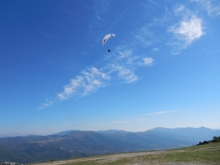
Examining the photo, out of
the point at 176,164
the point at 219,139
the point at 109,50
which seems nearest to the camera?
the point at 176,164

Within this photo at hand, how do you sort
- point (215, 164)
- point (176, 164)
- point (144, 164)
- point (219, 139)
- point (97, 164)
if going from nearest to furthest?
point (215, 164) < point (176, 164) < point (144, 164) < point (97, 164) < point (219, 139)

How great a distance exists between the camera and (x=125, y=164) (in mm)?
31062

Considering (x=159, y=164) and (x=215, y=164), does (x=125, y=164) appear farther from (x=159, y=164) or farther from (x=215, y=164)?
(x=215, y=164)

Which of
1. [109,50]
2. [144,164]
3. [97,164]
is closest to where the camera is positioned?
[144,164]

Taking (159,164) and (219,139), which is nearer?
(159,164)

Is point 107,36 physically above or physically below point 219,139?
above

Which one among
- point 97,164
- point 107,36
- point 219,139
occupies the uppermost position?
point 107,36

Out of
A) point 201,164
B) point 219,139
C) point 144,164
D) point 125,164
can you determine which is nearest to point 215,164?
point 201,164

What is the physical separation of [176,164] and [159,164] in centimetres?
247

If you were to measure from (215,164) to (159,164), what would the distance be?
7.58m

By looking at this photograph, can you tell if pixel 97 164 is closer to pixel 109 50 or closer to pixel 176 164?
pixel 176 164

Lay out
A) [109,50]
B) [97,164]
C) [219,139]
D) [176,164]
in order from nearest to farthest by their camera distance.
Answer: [176,164], [97,164], [109,50], [219,139]

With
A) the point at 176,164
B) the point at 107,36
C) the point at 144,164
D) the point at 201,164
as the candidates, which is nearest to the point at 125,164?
the point at 144,164

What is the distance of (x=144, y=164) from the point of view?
2981 centimetres
